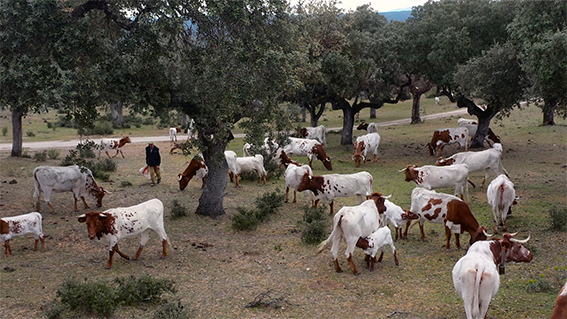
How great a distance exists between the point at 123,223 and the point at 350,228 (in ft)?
17.6

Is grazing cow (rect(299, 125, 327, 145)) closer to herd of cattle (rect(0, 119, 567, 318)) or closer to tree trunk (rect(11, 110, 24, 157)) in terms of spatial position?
herd of cattle (rect(0, 119, 567, 318))

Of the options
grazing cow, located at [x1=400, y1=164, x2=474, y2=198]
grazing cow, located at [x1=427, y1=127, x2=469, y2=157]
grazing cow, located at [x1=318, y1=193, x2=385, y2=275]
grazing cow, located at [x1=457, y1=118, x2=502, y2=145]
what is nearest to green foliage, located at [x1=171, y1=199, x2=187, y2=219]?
grazing cow, located at [x1=318, y1=193, x2=385, y2=275]

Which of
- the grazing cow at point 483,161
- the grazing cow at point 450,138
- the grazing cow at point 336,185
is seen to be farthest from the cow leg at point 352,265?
the grazing cow at point 450,138

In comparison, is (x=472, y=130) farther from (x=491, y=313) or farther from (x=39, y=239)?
(x=39, y=239)

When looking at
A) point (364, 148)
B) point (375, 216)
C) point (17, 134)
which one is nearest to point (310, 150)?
point (364, 148)

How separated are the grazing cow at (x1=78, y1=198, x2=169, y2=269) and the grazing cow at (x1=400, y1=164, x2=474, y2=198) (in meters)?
9.14

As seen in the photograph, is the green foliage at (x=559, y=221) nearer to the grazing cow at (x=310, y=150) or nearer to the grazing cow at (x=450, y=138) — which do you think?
the grazing cow at (x=310, y=150)

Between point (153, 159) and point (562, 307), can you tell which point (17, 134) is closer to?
point (153, 159)

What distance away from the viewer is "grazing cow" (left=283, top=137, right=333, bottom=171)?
25159mm

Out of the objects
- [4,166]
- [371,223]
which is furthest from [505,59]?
[4,166]

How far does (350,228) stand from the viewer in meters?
11.6

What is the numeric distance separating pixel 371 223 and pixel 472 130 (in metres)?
20.9

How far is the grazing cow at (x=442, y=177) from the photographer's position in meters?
17.4

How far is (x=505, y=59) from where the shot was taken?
21.4m
